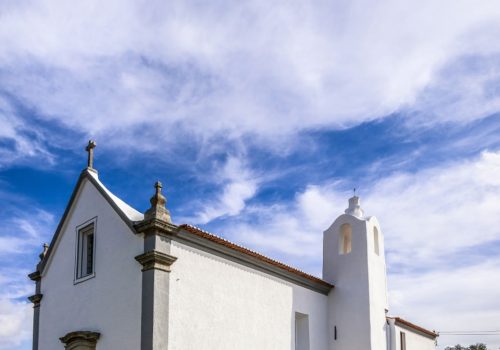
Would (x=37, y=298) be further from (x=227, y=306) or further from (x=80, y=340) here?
(x=227, y=306)

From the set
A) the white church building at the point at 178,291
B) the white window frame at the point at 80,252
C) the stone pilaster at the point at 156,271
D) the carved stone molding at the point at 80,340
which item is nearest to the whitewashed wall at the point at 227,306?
the white church building at the point at 178,291

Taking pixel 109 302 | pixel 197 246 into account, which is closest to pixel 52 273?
pixel 109 302

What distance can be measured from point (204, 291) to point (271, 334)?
3.33 meters

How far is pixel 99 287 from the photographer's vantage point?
53.7 ft

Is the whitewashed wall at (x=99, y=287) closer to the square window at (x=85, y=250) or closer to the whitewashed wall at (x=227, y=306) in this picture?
the square window at (x=85, y=250)

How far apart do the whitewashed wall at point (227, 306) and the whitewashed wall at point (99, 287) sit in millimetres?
1064

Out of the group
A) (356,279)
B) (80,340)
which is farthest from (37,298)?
(356,279)

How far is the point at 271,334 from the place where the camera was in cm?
1830

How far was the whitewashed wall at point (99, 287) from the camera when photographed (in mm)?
15289

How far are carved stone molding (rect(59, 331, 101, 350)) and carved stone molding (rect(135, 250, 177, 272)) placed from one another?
2363mm

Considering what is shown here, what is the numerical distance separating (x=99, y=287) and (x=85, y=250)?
184cm

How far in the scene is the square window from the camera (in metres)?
17.5

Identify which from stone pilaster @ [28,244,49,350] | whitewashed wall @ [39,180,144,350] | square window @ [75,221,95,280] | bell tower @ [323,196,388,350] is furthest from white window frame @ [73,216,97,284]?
bell tower @ [323,196,388,350]

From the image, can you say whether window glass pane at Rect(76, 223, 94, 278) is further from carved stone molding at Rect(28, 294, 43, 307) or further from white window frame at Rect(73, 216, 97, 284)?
carved stone molding at Rect(28, 294, 43, 307)
